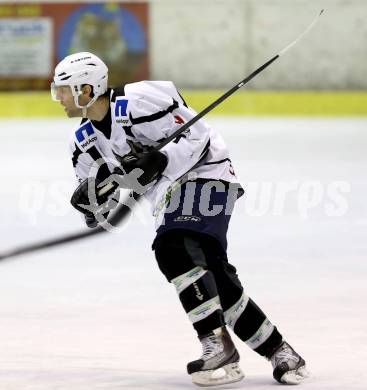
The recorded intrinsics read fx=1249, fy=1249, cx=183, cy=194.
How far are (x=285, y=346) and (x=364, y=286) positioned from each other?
1.32 metres

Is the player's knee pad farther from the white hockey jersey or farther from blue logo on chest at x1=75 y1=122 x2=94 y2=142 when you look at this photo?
blue logo on chest at x1=75 y1=122 x2=94 y2=142

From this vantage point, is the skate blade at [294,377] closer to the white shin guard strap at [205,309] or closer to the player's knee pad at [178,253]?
the white shin guard strap at [205,309]

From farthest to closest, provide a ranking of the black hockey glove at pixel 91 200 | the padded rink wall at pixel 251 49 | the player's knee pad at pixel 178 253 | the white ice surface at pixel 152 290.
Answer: the padded rink wall at pixel 251 49, the white ice surface at pixel 152 290, the black hockey glove at pixel 91 200, the player's knee pad at pixel 178 253

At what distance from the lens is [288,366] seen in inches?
142

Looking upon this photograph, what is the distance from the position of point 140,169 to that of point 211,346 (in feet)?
1.84

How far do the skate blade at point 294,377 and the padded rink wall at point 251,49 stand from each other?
361 inches

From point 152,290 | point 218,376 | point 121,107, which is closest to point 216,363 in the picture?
point 218,376

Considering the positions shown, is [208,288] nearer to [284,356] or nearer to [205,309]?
[205,309]

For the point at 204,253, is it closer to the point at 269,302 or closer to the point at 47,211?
the point at 269,302

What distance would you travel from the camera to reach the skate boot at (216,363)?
361 centimetres

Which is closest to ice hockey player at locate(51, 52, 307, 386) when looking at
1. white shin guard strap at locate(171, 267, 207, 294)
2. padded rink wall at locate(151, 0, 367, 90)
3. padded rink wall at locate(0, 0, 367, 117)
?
white shin guard strap at locate(171, 267, 207, 294)

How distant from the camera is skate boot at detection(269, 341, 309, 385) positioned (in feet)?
11.8

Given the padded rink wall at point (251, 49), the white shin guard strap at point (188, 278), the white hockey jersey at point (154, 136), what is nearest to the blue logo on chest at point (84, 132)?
the white hockey jersey at point (154, 136)

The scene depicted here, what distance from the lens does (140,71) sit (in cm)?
1334
